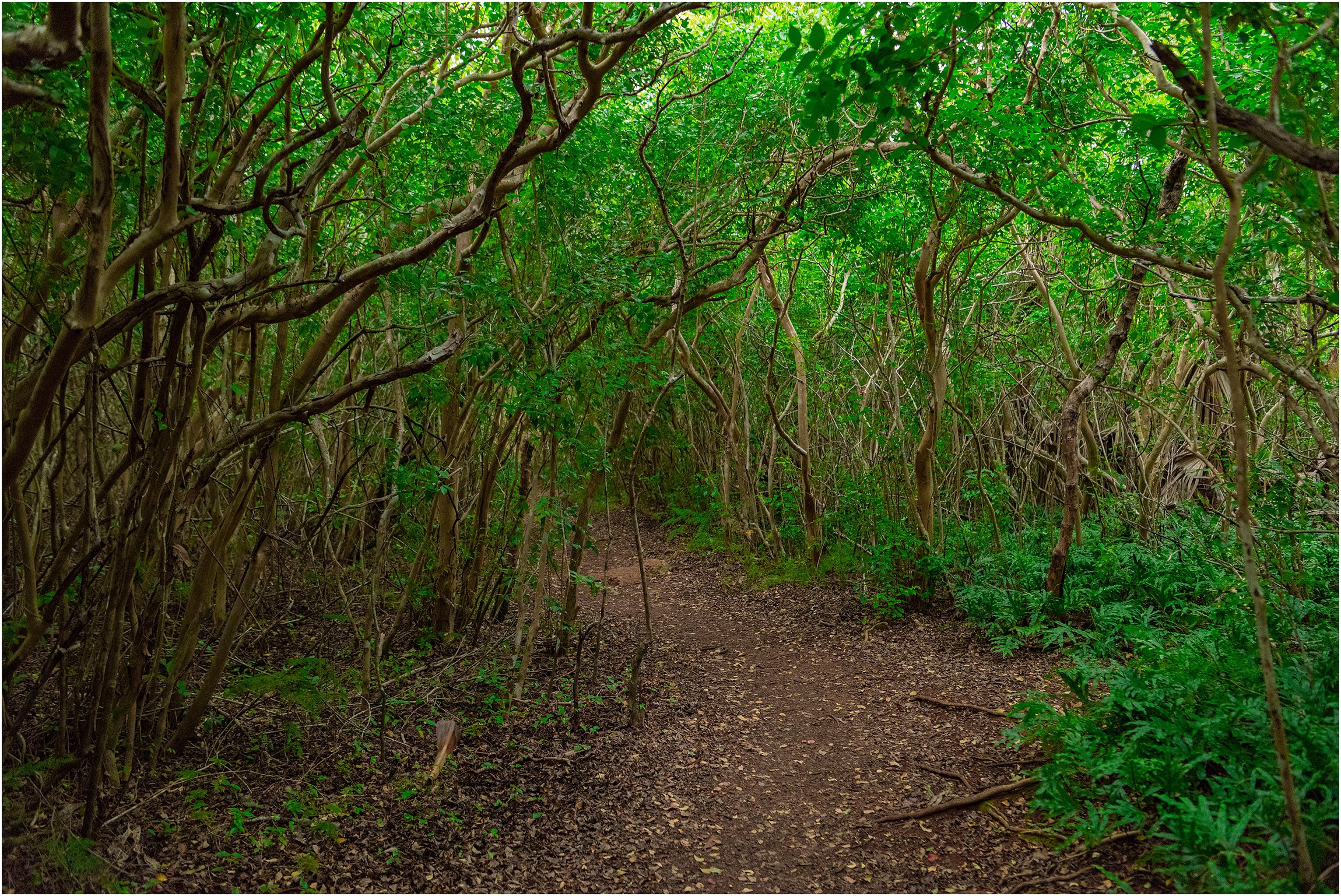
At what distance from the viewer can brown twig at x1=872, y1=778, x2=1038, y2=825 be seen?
372 centimetres

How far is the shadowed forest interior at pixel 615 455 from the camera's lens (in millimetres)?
2877

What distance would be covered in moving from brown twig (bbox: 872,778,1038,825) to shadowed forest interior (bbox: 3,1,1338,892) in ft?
0.05

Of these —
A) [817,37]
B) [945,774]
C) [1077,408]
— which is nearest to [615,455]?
[945,774]

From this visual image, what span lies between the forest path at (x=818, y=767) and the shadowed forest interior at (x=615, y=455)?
35mm

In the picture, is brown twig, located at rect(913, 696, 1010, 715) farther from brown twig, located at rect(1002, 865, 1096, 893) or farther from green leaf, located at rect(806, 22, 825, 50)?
green leaf, located at rect(806, 22, 825, 50)

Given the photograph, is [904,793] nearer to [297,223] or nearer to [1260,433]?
[1260,433]

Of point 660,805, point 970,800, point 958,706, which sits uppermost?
point 970,800

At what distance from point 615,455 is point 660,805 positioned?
103 inches

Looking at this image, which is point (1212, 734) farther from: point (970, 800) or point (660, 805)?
point (660, 805)

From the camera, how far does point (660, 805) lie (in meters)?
4.19

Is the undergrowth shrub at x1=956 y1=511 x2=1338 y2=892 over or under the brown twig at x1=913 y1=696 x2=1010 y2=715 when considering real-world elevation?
over

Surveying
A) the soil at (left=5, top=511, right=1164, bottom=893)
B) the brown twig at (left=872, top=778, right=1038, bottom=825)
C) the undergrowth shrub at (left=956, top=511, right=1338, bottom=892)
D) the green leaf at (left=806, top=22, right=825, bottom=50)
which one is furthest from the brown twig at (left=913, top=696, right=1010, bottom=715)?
Answer: the green leaf at (left=806, top=22, right=825, bottom=50)

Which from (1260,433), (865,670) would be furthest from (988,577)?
(1260,433)

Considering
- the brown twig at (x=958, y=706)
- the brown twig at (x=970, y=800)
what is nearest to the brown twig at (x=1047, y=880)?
the brown twig at (x=970, y=800)
